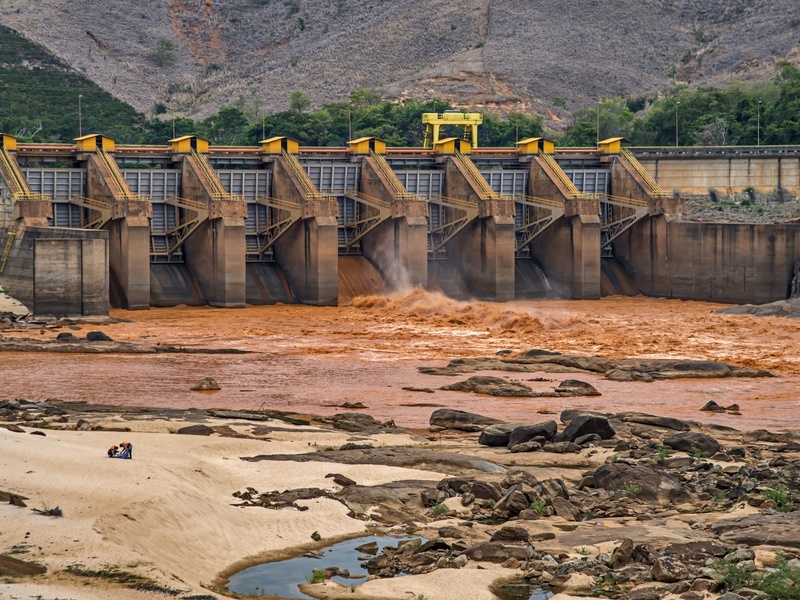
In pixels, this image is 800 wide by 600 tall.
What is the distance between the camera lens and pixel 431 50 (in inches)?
5910

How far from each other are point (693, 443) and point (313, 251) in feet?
112

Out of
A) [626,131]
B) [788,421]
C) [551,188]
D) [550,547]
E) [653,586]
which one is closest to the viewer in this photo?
[653,586]

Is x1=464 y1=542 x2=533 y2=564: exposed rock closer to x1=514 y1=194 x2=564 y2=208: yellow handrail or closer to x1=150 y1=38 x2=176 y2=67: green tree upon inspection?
x1=514 y1=194 x2=564 y2=208: yellow handrail

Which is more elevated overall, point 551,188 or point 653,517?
point 551,188

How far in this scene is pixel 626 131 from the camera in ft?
347

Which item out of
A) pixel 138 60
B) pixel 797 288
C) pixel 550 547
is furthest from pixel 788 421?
pixel 138 60

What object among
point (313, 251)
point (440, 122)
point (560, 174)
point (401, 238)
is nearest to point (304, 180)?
point (313, 251)

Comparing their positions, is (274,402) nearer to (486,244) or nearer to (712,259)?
(486,244)

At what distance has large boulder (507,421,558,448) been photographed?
30125 mm

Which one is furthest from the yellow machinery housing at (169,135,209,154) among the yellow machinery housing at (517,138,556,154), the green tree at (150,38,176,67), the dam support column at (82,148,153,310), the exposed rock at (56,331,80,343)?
the green tree at (150,38,176,67)

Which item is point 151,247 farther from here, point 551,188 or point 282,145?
point 551,188

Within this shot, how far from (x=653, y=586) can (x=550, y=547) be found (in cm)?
251

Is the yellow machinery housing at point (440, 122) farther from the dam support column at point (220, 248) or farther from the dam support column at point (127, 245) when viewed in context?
the dam support column at point (127, 245)

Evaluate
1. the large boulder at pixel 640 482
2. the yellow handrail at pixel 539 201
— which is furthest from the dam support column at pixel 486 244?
the large boulder at pixel 640 482
